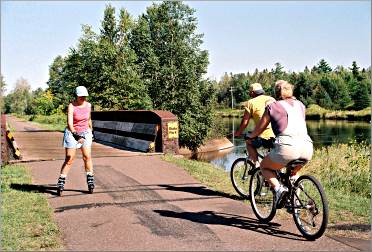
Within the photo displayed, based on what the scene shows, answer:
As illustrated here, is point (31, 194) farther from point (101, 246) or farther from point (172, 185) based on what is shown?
point (101, 246)

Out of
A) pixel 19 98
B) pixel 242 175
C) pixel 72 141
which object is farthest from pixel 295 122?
pixel 19 98

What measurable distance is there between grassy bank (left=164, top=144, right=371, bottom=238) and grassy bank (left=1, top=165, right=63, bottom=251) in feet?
10.8

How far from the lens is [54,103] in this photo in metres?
70.8

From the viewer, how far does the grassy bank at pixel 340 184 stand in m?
6.04

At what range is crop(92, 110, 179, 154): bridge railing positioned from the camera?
12.6 metres

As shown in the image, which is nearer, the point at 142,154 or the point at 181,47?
the point at 142,154

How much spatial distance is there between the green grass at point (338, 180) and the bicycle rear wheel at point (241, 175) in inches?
6.6

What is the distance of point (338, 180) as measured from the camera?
12.4 meters

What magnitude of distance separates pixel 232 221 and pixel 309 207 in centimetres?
119

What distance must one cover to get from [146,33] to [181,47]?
4603 mm

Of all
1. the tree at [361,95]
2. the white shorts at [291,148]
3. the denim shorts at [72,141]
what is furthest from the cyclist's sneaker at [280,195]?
the tree at [361,95]

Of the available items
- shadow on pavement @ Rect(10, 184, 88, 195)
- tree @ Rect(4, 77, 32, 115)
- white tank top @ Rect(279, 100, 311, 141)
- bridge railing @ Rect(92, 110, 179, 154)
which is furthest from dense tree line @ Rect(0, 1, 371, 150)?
tree @ Rect(4, 77, 32, 115)

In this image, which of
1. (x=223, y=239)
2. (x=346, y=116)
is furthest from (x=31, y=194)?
(x=346, y=116)

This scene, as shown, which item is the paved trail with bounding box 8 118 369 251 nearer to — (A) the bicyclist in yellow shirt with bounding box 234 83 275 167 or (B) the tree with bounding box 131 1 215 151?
(A) the bicyclist in yellow shirt with bounding box 234 83 275 167
